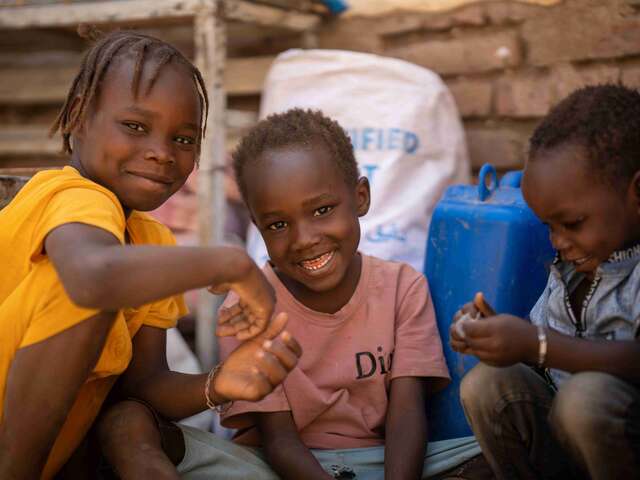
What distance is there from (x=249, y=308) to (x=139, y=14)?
5.46 ft

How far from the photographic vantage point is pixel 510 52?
2816 mm

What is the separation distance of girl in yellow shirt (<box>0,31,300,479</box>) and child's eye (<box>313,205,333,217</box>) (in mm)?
316

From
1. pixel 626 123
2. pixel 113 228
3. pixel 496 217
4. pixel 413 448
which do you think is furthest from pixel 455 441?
pixel 113 228

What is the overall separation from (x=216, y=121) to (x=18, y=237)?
1.28m

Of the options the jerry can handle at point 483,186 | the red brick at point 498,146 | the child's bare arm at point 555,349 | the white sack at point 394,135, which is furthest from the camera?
the red brick at point 498,146

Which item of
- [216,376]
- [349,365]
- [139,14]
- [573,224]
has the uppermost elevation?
[139,14]

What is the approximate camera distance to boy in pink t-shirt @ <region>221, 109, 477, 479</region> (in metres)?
1.87

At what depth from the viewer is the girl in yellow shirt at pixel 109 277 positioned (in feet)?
4.46

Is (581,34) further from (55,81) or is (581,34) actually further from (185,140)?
(55,81)

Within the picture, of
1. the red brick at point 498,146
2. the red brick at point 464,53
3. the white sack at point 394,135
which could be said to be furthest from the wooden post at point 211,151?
the red brick at point 498,146

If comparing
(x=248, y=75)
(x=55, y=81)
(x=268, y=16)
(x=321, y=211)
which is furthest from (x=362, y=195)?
(x=55, y=81)

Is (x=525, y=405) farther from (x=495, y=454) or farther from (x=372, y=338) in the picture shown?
(x=372, y=338)

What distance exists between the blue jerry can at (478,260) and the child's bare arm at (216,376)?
0.60 m

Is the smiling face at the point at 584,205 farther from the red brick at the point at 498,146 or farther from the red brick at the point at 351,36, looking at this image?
the red brick at the point at 351,36
